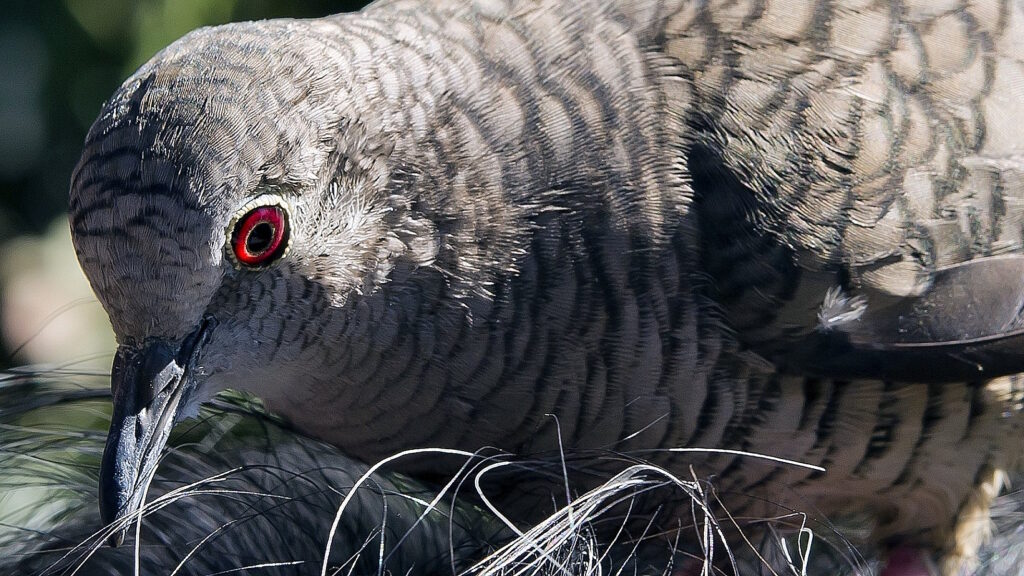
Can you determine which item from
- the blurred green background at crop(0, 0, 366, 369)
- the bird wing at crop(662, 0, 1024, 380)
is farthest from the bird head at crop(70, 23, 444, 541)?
the blurred green background at crop(0, 0, 366, 369)

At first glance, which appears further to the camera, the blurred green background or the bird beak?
the blurred green background

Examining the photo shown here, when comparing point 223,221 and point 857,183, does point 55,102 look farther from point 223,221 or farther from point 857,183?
point 857,183

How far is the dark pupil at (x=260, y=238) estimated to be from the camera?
1.07 m

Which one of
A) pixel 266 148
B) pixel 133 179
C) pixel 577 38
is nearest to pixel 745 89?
pixel 577 38

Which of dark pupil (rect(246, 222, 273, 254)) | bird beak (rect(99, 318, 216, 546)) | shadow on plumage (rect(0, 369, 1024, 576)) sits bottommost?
shadow on plumage (rect(0, 369, 1024, 576))

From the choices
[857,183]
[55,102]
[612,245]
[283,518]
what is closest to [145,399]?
[283,518]

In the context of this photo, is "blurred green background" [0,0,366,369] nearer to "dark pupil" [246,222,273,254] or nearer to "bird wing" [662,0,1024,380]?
"dark pupil" [246,222,273,254]

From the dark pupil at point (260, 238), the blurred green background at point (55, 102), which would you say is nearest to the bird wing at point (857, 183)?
the dark pupil at point (260, 238)

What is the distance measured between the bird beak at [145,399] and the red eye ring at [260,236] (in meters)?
0.08

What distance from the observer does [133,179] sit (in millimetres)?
1008

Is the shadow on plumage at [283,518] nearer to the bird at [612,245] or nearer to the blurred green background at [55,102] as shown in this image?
the bird at [612,245]

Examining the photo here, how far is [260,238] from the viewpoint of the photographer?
1.08 metres

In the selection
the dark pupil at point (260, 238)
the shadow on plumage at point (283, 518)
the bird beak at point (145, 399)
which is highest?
the dark pupil at point (260, 238)

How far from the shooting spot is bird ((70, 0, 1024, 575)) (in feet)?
3.61
